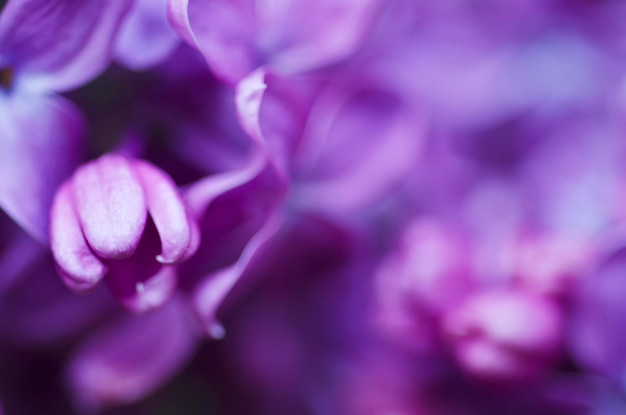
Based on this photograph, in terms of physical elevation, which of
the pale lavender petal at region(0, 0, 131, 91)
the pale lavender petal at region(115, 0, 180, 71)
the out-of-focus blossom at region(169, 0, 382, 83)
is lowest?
the pale lavender petal at region(0, 0, 131, 91)

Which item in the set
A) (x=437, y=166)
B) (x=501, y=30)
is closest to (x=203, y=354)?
(x=437, y=166)

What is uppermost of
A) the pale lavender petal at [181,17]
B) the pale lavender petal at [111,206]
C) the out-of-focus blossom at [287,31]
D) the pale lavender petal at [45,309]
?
the out-of-focus blossom at [287,31]

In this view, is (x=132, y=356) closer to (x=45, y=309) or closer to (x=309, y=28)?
(x=45, y=309)

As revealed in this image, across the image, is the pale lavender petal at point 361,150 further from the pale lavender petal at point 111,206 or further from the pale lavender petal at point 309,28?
the pale lavender petal at point 111,206

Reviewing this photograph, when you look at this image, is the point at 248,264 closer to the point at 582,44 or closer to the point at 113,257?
the point at 113,257

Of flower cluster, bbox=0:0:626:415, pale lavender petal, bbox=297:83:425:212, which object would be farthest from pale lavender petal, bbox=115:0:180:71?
pale lavender petal, bbox=297:83:425:212

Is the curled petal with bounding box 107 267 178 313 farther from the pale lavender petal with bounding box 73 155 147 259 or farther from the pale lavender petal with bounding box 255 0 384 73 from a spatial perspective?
the pale lavender petal with bounding box 255 0 384 73

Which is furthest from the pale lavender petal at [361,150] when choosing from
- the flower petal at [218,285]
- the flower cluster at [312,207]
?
the flower petal at [218,285]
